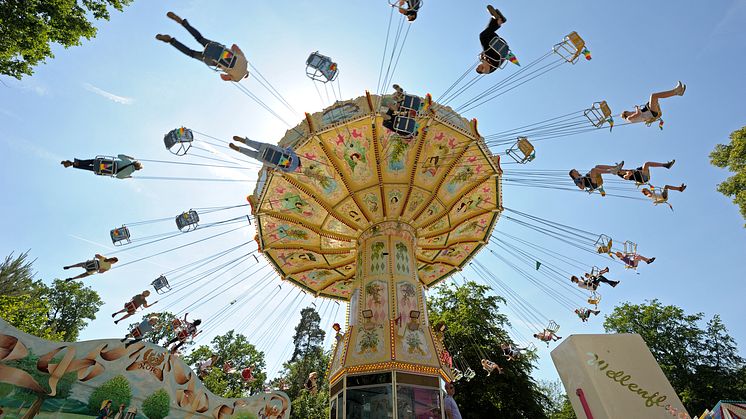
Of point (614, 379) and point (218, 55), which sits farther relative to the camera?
point (614, 379)

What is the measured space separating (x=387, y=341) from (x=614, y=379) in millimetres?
5891

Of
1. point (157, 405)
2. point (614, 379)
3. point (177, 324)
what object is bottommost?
point (157, 405)

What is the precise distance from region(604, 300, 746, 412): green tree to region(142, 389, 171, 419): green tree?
31.8m

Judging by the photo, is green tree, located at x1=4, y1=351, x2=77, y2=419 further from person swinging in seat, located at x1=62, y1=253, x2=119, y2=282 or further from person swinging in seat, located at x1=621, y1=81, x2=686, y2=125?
person swinging in seat, located at x1=621, y1=81, x2=686, y2=125

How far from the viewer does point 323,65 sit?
357 inches

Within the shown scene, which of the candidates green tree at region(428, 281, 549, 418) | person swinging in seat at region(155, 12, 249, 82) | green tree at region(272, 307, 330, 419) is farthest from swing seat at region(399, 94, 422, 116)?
green tree at region(272, 307, 330, 419)

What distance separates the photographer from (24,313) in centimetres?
2339

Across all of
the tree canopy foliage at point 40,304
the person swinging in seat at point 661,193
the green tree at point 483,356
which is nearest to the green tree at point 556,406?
the green tree at point 483,356

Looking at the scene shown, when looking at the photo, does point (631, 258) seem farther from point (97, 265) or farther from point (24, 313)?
point (24, 313)

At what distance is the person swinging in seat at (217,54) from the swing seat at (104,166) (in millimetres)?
4160

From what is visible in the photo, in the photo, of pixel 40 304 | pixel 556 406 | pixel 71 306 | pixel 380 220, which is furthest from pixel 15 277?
pixel 556 406

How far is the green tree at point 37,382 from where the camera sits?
263 inches

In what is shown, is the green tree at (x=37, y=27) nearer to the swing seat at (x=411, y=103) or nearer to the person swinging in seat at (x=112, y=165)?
the person swinging in seat at (x=112, y=165)

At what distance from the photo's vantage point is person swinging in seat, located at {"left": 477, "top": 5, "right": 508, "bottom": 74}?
8.20 metres
